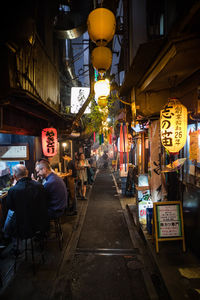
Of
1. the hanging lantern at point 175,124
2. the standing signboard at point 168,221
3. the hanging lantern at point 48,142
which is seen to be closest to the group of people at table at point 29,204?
the hanging lantern at point 48,142

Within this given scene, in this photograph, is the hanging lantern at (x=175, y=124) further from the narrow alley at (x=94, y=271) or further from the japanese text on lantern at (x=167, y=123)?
the narrow alley at (x=94, y=271)

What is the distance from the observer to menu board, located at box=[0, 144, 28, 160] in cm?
800

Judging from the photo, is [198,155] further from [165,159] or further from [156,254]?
[156,254]

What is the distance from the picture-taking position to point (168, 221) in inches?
213

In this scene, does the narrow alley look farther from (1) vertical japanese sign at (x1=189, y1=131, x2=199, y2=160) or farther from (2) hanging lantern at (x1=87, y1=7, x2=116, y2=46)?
(2) hanging lantern at (x1=87, y1=7, x2=116, y2=46)

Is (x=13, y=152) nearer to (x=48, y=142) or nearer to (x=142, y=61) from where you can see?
(x=48, y=142)

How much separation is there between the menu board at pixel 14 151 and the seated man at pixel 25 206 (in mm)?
3059

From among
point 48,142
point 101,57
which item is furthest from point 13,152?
point 101,57

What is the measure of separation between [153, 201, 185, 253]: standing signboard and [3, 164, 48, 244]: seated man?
3972 mm

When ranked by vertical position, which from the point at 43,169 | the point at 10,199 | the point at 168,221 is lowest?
the point at 168,221

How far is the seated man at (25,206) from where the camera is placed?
4.82 m

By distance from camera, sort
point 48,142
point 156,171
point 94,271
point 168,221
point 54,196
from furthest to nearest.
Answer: point 48,142 → point 156,171 → point 54,196 → point 168,221 → point 94,271

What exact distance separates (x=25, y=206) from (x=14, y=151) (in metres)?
4.28

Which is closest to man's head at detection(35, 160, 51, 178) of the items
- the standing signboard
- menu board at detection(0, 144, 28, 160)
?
menu board at detection(0, 144, 28, 160)
